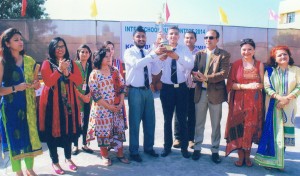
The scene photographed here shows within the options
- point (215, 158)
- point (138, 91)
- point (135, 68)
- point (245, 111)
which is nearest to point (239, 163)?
point (215, 158)

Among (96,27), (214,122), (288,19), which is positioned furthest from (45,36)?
(288,19)

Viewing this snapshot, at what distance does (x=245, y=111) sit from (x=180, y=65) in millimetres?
1198

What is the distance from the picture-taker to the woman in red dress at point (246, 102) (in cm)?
396

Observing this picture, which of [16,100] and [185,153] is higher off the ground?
[16,100]

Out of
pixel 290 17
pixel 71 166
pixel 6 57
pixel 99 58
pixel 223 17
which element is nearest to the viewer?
pixel 6 57

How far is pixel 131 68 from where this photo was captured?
166 inches

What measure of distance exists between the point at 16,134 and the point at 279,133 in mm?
3493

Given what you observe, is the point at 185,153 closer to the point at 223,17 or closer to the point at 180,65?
the point at 180,65

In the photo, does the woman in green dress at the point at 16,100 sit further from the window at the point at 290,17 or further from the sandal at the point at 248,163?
the window at the point at 290,17

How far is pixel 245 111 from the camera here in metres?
4.01

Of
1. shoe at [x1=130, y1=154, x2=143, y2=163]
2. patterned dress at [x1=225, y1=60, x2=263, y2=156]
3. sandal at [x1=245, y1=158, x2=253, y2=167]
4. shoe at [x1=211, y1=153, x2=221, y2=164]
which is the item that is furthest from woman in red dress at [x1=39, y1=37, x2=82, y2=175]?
sandal at [x1=245, y1=158, x2=253, y2=167]

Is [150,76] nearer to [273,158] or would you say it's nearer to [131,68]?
[131,68]

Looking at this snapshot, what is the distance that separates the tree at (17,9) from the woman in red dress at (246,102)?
2047 cm

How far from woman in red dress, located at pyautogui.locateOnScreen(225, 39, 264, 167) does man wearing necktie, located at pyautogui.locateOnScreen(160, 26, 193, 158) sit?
0.71m
